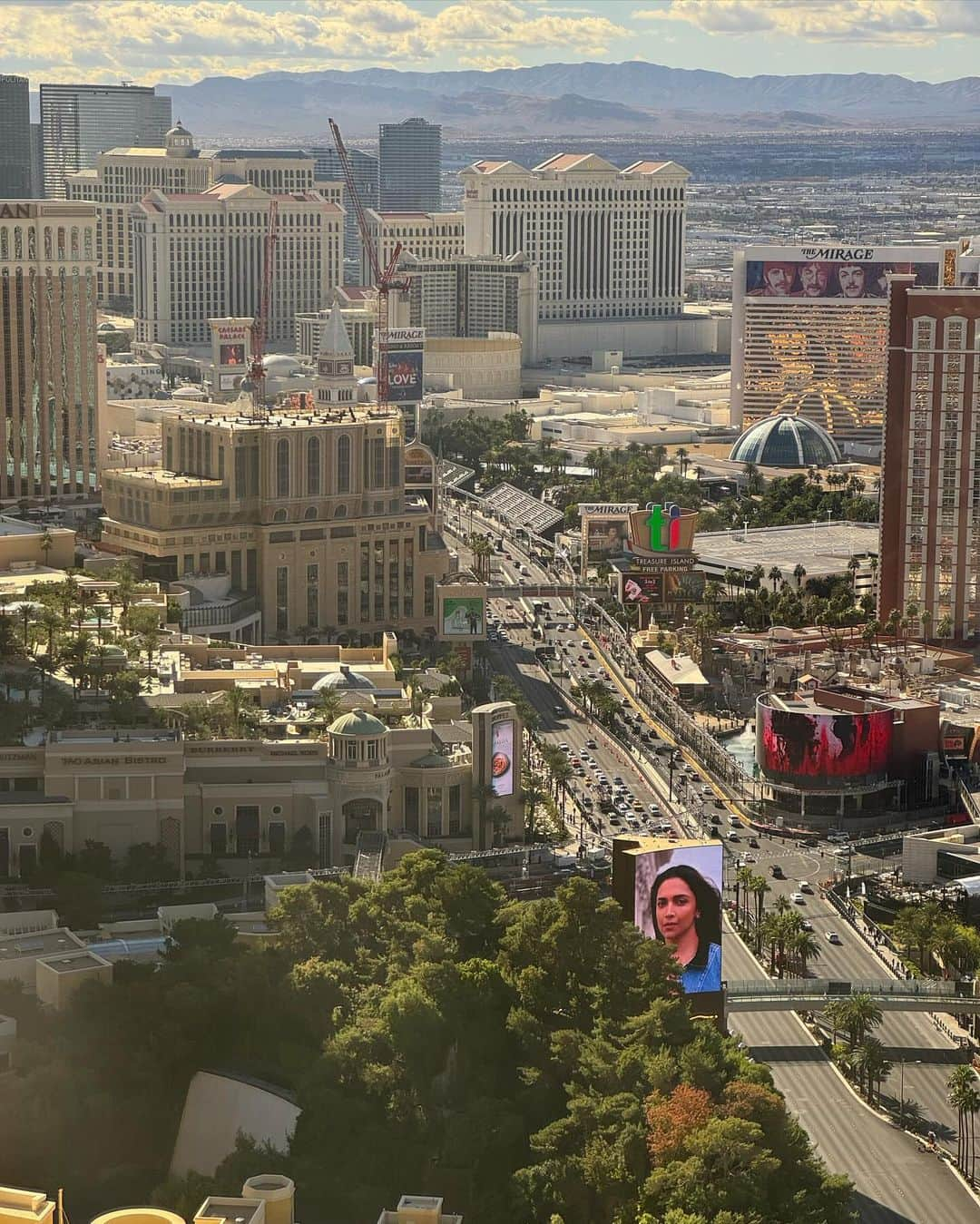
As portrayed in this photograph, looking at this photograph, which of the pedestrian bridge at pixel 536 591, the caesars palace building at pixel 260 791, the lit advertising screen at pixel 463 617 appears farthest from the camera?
the pedestrian bridge at pixel 536 591

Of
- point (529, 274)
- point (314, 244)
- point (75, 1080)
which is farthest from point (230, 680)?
point (314, 244)

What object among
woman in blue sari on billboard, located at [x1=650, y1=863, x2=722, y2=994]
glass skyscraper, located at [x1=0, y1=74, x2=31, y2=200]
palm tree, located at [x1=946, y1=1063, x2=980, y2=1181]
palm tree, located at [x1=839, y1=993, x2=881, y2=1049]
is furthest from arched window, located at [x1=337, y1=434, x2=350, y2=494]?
glass skyscraper, located at [x1=0, y1=74, x2=31, y2=200]

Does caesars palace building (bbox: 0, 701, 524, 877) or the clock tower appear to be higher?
the clock tower

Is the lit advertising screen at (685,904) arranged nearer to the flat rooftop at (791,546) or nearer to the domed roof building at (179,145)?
the flat rooftop at (791,546)

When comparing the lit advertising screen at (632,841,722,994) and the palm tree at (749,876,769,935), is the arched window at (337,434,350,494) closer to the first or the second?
the palm tree at (749,876,769,935)

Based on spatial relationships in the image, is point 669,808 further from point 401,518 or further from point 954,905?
point 401,518

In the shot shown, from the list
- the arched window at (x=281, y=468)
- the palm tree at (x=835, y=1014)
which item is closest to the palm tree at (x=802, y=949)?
the palm tree at (x=835, y=1014)
